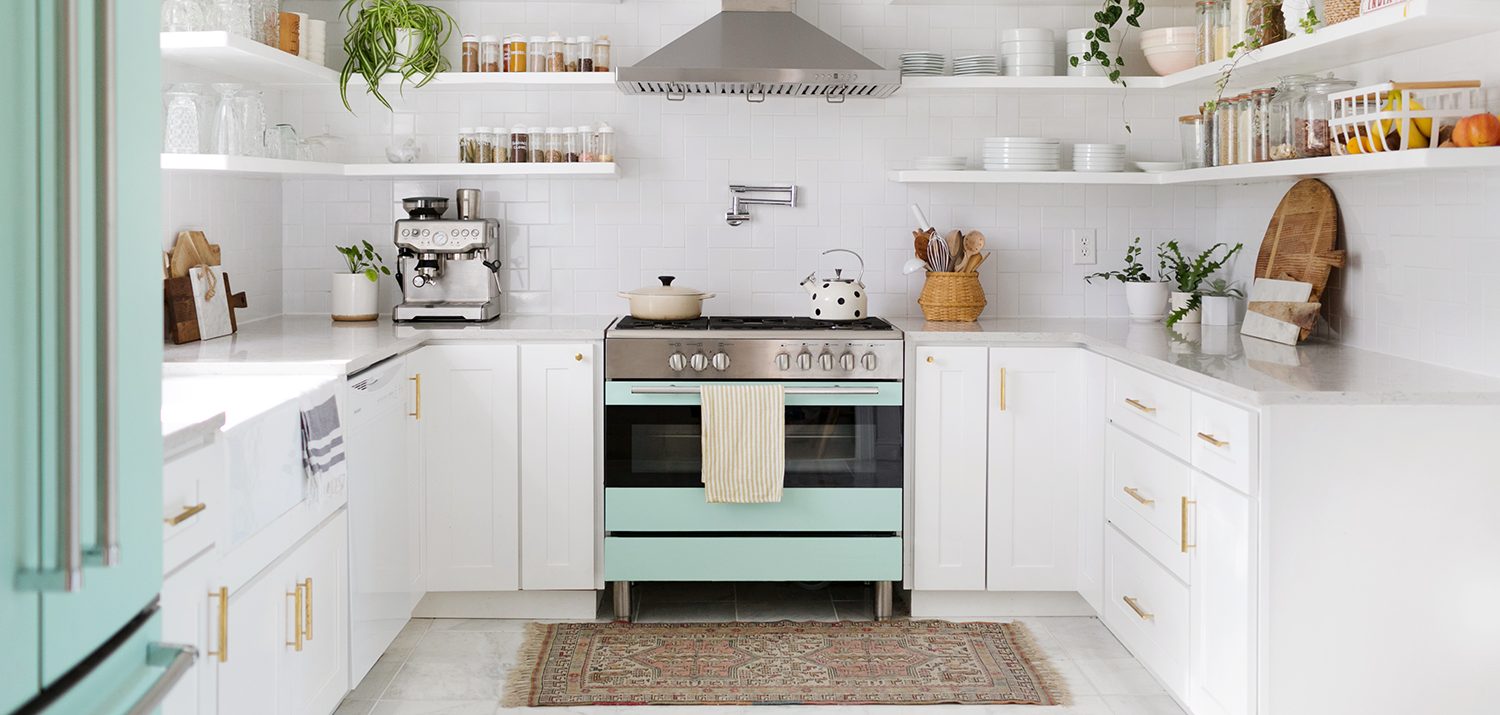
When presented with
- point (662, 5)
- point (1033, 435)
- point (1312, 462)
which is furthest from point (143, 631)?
point (662, 5)

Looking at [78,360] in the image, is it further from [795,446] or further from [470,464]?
[795,446]

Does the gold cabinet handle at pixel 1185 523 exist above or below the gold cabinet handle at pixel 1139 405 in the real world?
below

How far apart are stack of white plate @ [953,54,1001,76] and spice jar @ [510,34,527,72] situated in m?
1.43

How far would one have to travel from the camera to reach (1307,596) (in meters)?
2.51

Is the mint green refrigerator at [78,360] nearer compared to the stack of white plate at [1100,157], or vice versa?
the mint green refrigerator at [78,360]

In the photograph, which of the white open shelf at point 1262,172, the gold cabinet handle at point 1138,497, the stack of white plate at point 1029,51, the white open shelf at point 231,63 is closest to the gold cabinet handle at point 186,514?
the white open shelf at point 231,63

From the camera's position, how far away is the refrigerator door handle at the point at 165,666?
1461mm

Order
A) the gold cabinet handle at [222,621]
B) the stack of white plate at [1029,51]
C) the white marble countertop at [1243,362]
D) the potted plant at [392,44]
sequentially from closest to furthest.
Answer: the gold cabinet handle at [222,621]
the white marble countertop at [1243,362]
the potted plant at [392,44]
the stack of white plate at [1029,51]

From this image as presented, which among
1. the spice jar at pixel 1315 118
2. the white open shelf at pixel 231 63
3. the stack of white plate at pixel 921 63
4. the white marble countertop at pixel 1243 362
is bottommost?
the white marble countertop at pixel 1243 362

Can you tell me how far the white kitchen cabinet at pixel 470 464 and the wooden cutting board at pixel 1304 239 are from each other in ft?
Result: 7.51

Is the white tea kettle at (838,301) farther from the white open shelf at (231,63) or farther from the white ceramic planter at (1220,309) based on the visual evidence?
the white open shelf at (231,63)

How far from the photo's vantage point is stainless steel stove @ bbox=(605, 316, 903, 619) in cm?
372

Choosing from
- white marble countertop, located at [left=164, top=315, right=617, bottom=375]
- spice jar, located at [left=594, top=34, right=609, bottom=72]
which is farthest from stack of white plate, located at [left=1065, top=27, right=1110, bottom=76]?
white marble countertop, located at [left=164, top=315, right=617, bottom=375]

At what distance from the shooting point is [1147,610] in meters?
3.14
